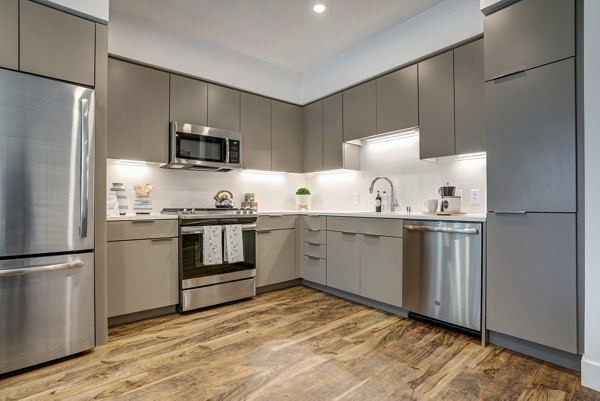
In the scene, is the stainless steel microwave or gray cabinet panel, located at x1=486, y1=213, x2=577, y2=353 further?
the stainless steel microwave

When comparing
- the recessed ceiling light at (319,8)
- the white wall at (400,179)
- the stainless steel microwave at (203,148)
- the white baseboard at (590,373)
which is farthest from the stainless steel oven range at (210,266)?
the white baseboard at (590,373)

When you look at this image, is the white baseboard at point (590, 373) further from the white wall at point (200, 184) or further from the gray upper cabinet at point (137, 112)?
the gray upper cabinet at point (137, 112)

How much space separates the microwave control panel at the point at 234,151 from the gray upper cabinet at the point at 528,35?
2.47 meters

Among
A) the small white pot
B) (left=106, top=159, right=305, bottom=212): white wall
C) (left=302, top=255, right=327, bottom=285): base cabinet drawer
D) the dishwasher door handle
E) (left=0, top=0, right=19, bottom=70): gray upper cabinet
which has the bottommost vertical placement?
(left=302, top=255, right=327, bottom=285): base cabinet drawer

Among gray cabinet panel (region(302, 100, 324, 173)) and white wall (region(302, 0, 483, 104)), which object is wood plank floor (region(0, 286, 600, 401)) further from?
white wall (region(302, 0, 483, 104))

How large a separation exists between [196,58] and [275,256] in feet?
7.60

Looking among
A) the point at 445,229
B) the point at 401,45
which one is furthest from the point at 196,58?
Result: the point at 445,229

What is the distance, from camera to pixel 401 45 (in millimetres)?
3133

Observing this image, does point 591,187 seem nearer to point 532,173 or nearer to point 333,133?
point 532,173

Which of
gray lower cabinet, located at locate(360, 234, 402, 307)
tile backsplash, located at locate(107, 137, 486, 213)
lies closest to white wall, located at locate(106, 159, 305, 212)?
tile backsplash, located at locate(107, 137, 486, 213)

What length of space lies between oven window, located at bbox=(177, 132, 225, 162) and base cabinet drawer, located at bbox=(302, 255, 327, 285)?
152 cm

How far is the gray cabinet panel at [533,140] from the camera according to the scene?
191 centimetres

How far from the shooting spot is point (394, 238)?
2.85 meters

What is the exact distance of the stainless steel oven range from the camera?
9.61 feet
